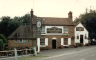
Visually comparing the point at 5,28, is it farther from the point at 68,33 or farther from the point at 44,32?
the point at 68,33

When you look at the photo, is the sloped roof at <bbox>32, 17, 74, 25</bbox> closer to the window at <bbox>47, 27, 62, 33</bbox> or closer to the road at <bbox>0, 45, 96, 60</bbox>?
the window at <bbox>47, 27, 62, 33</bbox>

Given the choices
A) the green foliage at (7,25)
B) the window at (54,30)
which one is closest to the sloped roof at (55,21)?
the window at (54,30)

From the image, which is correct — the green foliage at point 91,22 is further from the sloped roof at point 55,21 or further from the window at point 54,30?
the window at point 54,30

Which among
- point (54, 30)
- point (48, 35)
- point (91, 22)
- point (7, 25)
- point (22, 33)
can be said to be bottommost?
point (48, 35)

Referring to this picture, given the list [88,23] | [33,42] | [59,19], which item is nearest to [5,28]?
[33,42]

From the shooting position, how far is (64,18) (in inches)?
1280

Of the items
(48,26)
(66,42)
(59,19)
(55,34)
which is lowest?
(66,42)

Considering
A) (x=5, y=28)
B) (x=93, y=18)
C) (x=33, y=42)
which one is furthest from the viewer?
(x=5, y=28)

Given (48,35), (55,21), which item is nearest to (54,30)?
(48,35)

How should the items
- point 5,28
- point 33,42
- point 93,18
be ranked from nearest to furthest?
1. point 33,42
2. point 93,18
3. point 5,28

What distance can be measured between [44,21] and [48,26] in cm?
181

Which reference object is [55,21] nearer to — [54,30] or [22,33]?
[54,30]

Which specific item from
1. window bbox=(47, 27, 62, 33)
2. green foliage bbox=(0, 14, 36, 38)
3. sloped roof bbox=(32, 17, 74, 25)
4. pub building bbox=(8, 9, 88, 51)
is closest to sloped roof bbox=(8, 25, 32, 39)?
pub building bbox=(8, 9, 88, 51)

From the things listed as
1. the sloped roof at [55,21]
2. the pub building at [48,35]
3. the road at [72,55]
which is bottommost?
the road at [72,55]
